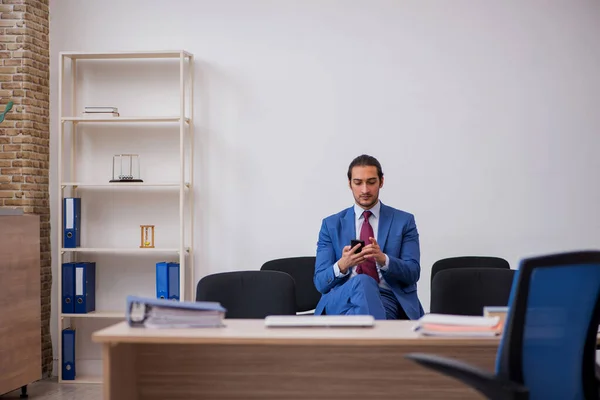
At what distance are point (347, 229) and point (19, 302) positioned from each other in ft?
8.16

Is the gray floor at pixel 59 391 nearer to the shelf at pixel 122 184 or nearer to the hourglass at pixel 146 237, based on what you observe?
the hourglass at pixel 146 237

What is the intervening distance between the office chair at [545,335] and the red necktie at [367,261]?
1.83 meters

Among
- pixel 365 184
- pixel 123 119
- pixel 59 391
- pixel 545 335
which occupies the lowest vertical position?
pixel 59 391

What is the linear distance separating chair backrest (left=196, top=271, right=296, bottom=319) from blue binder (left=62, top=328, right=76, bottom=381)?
2627mm

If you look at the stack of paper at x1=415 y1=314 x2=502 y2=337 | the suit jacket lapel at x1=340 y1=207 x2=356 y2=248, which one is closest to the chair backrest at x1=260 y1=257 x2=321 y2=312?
the suit jacket lapel at x1=340 y1=207 x2=356 y2=248

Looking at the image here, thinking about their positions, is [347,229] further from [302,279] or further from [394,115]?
[394,115]

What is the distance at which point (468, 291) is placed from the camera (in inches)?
151

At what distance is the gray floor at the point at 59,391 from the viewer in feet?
18.0

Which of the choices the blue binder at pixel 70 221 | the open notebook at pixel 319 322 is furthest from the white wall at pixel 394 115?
the open notebook at pixel 319 322

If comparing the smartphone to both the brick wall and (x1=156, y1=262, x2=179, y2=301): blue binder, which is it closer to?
(x1=156, y1=262, x2=179, y2=301): blue binder

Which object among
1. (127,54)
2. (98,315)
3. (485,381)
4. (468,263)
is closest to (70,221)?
(98,315)

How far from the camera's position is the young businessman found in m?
4.06

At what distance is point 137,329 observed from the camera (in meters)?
2.80

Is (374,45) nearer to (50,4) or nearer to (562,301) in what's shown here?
(50,4)
